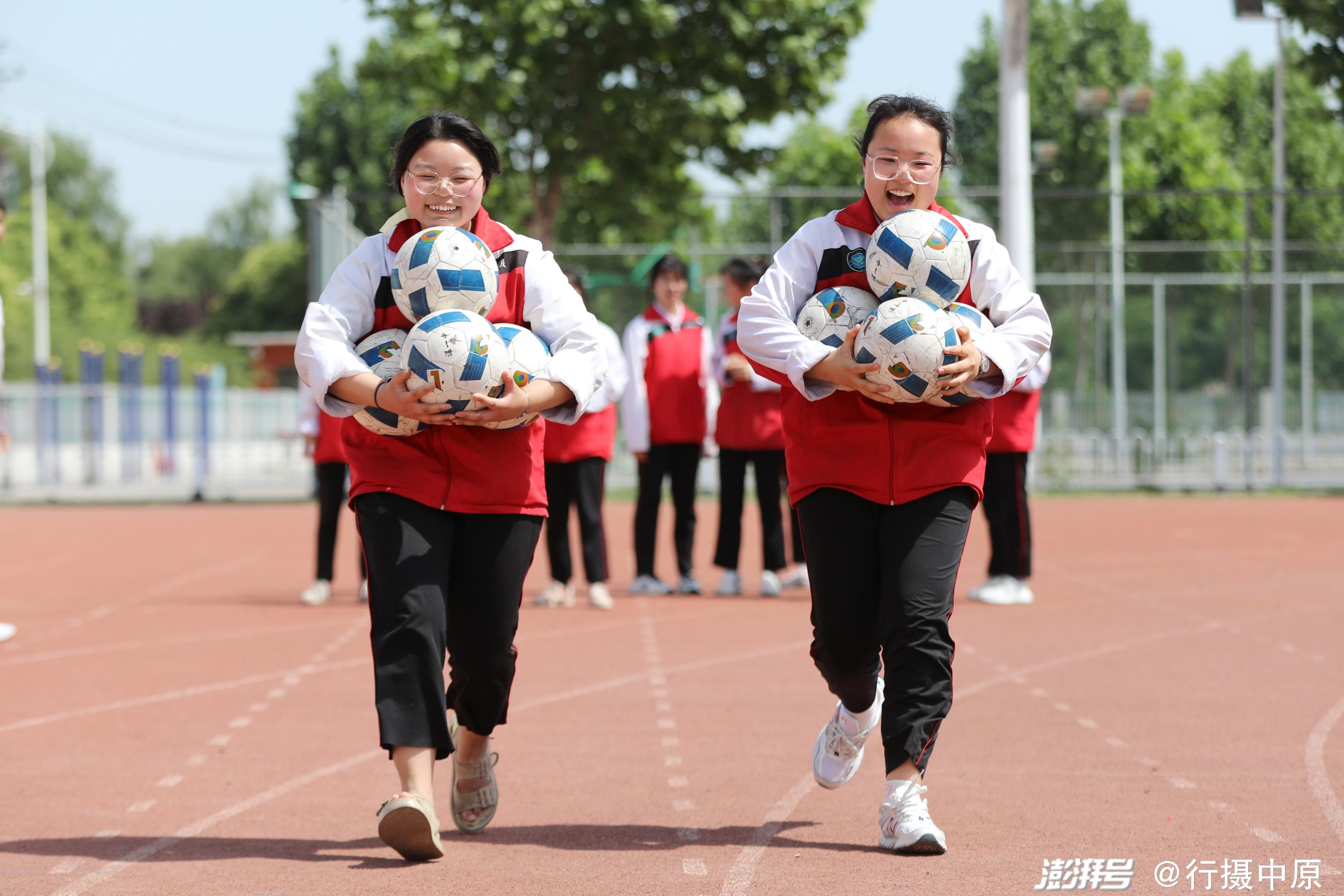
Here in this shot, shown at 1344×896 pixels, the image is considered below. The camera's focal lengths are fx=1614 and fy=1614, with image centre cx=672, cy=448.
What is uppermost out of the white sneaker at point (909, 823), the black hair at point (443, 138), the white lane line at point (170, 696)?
the black hair at point (443, 138)

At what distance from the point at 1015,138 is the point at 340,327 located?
52.7 ft

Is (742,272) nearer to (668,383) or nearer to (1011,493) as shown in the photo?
(668,383)

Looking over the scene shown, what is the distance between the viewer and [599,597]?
9922mm

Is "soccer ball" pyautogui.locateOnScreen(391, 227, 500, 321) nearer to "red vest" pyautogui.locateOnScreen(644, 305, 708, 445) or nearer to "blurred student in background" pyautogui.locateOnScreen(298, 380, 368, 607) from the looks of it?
"blurred student in background" pyautogui.locateOnScreen(298, 380, 368, 607)

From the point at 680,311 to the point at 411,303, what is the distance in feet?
21.3

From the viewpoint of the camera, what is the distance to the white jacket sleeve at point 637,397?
10.4 meters

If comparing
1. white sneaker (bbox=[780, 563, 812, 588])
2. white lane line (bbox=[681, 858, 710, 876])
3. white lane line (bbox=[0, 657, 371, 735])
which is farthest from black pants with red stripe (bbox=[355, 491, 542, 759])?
white sneaker (bbox=[780, 563, 812, 588])

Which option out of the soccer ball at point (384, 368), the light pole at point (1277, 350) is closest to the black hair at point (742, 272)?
the soccer ball at point (384, 368)

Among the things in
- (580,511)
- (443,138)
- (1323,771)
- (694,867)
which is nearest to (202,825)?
(694,867)

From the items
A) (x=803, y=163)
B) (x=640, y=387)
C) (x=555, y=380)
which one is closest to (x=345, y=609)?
(x=640, y=387)

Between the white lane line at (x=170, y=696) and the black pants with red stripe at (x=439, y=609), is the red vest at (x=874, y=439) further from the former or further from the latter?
the white lane line at (x=170, y=696)

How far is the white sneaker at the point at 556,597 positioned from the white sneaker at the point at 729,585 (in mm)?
1001

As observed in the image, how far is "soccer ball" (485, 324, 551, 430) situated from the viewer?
409 cm

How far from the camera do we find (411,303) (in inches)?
163
